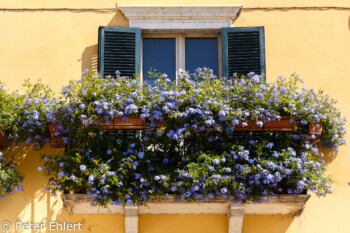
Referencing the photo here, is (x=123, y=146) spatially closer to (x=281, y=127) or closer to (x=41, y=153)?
(x=41, y=153)

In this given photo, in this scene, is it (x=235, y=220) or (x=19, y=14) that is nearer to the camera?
(x=235, y=220)

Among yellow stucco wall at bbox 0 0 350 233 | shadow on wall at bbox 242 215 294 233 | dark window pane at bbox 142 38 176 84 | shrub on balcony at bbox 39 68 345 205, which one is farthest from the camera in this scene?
dark window pane at bbox 142 38 176 84

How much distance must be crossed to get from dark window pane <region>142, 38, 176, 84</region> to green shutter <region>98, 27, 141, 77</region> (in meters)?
0.27

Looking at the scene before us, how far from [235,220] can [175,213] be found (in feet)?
2.16

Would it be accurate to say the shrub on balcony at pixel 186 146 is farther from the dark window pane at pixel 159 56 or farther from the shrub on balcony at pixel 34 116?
the dark window pane at pixel 159 56

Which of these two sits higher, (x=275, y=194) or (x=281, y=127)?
(x=281, y=127)

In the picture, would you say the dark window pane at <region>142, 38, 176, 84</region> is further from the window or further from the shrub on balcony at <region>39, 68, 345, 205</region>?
the shrub on balcony at <region>39, 68, 345, 205</region>

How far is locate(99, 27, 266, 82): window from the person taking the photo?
9.34m

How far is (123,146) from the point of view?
8359 mm

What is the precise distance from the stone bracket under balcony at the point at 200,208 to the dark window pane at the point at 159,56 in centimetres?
171

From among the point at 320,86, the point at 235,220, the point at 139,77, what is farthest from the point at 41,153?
the point at 320,86

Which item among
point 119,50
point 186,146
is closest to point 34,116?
point 119,50

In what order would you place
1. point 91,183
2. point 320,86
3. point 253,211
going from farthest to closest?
1. point 320,86
2. point 253,211
3. point 91,183

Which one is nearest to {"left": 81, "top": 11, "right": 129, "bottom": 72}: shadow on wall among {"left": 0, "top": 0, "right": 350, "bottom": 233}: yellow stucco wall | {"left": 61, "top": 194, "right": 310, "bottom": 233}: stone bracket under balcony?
{"left": 0, "top": 0, "right": 350, "bottom": 233}: yellow stucco wall
